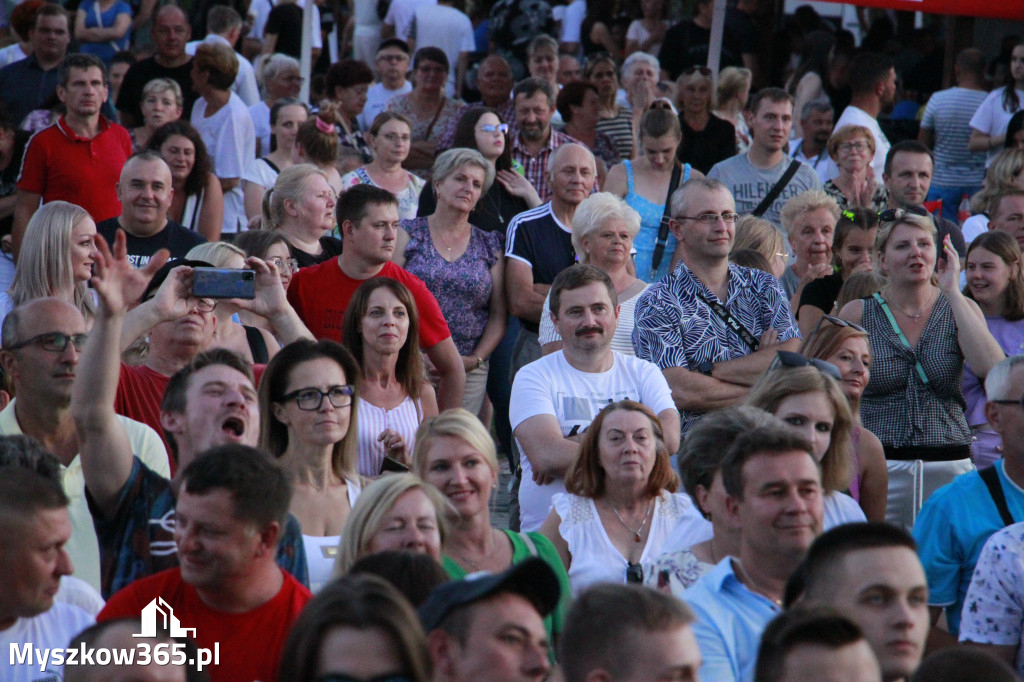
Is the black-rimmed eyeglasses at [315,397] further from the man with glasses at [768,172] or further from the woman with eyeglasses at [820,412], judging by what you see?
the man with glasses at [768,172]

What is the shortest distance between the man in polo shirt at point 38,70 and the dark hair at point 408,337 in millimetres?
4807

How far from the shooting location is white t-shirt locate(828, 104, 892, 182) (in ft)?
30.0

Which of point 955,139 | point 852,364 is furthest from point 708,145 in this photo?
point 852,364

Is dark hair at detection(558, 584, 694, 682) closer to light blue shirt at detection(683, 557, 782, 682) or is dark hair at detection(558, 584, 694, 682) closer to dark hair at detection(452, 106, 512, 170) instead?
light blue shirt at detection(683, 557, 782, 682)

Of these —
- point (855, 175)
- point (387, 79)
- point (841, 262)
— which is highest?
point (387, 79)

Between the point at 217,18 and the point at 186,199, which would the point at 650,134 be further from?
the point at 217,18

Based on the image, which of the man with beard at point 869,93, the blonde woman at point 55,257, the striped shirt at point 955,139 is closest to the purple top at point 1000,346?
the man with beard at point 869,93

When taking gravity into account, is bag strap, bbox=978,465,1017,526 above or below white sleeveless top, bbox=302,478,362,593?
above

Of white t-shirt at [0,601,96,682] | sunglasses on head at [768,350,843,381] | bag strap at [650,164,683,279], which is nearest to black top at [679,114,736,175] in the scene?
bag strap at [650,164,683,279]

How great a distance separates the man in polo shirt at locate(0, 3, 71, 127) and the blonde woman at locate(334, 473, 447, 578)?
6.46 metres

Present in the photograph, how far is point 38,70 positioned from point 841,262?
5654 mm

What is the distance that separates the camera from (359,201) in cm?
603

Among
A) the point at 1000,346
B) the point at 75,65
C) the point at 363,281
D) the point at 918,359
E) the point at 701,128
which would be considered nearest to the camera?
the point at 918,359

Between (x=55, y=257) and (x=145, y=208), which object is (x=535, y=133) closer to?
(x=145, y=208)
